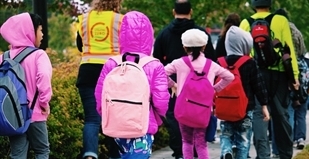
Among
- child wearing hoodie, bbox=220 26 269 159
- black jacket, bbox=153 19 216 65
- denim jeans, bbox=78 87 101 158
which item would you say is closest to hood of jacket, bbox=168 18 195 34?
black jacket, bbox=153 19 216 65

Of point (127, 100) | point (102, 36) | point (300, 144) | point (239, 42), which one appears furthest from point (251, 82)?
point (300, 144)

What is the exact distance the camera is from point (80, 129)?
29.3ft

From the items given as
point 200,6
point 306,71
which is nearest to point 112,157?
point 306,71

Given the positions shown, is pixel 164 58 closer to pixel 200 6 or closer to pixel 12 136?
pixel 12 136

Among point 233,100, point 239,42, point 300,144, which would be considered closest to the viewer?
point 233,100

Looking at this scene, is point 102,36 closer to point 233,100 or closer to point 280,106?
point 233,100

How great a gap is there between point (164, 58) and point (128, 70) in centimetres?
320

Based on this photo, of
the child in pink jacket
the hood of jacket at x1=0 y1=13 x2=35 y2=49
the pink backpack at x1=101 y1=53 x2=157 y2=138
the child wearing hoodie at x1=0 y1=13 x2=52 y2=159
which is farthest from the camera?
the child in pink jacket

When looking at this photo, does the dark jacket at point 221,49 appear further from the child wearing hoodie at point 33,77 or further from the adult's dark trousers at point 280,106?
the child wearing hoodie at point 33,77

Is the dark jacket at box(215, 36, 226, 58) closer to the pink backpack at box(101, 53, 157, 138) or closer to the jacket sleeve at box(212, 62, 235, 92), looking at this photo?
the jacket sleeve at box(212, 62, 235, 92)

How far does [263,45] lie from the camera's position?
8781 millimetres

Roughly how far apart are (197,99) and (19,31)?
189cm

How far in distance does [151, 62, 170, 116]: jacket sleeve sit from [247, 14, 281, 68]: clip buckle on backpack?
2.24 meters

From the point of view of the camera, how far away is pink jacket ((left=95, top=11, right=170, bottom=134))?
675 cm
